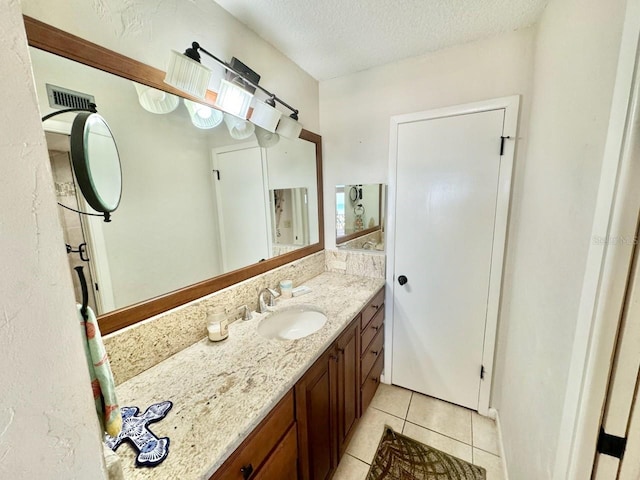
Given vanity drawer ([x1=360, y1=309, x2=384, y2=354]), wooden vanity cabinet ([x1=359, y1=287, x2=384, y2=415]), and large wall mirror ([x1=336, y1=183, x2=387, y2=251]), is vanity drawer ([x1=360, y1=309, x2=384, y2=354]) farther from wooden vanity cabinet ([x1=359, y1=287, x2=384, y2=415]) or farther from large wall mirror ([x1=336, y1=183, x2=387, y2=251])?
large wall mirror ([x1=336, y1=183, x2=387, y2=251])

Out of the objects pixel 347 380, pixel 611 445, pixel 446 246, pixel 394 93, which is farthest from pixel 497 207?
pixel 347 380

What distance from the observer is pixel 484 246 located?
1646mm

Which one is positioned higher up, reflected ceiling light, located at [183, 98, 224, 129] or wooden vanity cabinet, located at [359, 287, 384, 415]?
reflected ceiling light, located at [183, 98, 224, 129]

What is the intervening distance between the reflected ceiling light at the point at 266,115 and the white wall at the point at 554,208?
1.27 m

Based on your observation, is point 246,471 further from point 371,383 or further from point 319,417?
point 371,383

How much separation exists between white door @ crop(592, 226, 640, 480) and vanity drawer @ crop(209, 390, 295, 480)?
2.83 feet

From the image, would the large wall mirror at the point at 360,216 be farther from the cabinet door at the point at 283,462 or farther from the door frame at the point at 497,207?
the cabinet door at the point at 283,462

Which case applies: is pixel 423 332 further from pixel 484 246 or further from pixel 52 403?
pixel 52 403

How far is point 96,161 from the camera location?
2.65ft

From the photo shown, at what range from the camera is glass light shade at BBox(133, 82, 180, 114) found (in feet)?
3.33

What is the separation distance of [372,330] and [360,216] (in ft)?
2.78

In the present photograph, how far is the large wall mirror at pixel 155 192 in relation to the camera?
81cm

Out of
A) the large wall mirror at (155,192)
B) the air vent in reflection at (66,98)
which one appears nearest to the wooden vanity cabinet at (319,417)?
the large wall mirror at (155,192)

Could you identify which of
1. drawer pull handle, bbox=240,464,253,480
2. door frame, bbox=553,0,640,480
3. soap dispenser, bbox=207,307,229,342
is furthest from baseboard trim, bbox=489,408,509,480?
soap dispenser, bbox=207,307,229,342
